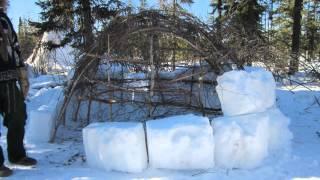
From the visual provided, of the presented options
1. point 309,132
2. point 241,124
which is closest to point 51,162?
point 241,124

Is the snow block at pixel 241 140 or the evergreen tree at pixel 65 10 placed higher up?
the evergreen tree at pixel 65 10

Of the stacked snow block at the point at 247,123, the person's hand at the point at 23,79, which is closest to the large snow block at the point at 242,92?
the stacked snow block at the point at 247,123

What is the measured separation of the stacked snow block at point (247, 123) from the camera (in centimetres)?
482

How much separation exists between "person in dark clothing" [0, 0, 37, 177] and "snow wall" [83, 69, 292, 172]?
0.70 meters

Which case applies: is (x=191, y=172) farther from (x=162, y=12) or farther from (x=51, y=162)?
(x=162, y=12)

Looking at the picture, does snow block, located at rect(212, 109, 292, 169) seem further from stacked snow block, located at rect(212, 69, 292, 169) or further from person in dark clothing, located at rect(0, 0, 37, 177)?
person in dark clothing, located at rect(0, 0, 37, 177)

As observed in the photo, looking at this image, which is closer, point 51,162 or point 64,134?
point 51,162

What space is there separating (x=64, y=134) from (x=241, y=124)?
278 centimetres

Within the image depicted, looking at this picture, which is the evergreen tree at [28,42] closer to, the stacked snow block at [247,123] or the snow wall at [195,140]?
the snow wall at [195,140]

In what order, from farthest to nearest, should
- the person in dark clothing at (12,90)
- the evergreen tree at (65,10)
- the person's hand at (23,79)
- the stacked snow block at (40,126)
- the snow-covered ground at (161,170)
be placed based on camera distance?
the evergreen tree at (65,10) → the stacked snow block at (40,126) → the person's hand at (23,79) → the person in dark clothing at (12,90) → the snow-covered ground at (161,170)

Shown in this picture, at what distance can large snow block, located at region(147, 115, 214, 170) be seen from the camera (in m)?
4.67

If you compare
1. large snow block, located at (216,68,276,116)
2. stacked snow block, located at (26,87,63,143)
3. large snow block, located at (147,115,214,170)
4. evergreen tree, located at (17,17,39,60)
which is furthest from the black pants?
evergreen tree, located at (17,17,39,60)

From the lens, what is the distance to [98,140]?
4.86 meters

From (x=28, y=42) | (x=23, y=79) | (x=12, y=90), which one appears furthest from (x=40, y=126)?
(x=28, y=42)
